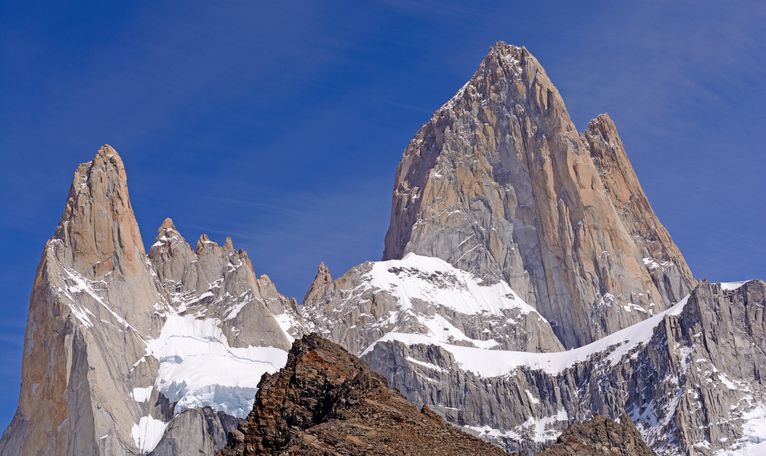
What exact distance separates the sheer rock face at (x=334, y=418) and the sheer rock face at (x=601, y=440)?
16454 mm

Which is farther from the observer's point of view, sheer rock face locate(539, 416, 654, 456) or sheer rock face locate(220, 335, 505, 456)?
sheer rock face locate(539, 416, 654, 456)

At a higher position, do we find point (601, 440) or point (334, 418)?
point (601, 440)

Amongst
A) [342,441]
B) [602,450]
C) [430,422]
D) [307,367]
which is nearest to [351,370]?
[307,367]

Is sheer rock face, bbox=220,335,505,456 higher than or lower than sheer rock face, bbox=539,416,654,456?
lower

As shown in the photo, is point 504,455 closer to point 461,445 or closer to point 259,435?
point 461,445

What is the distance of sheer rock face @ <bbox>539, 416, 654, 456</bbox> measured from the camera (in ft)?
323

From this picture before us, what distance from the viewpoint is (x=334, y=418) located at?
75875mm

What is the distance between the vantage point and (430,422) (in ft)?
251

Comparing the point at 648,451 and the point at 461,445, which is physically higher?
the point at 648,451

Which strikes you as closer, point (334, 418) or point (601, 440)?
point (334, 418)

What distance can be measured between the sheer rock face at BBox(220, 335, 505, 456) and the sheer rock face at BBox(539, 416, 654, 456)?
54.0ft

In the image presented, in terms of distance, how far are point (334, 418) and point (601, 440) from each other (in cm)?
3025

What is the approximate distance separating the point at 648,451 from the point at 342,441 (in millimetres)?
36534

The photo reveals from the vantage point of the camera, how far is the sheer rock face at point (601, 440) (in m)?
98.5
